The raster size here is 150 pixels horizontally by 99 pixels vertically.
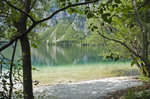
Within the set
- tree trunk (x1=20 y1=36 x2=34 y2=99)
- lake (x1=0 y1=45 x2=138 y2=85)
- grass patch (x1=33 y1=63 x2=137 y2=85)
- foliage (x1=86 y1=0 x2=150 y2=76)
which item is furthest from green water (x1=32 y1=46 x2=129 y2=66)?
tree trunk (x1=20 y1=36 x2=34 y2=99)

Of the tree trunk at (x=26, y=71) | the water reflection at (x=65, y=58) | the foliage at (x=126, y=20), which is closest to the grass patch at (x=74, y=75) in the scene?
the foliage at (x=126, y=20)

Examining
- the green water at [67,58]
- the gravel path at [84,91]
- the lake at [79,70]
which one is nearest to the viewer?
the gravel path at [84,91]

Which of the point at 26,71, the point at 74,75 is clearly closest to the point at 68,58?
the point at 74,75

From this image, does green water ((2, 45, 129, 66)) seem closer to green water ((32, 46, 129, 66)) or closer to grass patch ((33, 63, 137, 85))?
green water ((32, 46, 129, 66))

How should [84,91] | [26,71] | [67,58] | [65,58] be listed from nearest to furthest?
[26,71] → [84,91] → [67,58] → [65,58]

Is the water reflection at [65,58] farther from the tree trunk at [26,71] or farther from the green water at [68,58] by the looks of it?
the tree trunk at [26,71]

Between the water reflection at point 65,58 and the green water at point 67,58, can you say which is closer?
the green water at point 67,58

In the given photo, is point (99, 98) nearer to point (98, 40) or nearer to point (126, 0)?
point (126, 0)

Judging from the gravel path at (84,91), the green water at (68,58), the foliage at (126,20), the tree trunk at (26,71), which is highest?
the foliage at (126,20)

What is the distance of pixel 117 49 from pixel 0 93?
17416mm

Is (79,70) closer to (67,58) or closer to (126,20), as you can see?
(126,20)

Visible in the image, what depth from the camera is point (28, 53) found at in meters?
2.68

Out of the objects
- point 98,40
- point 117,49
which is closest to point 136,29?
point 117,49

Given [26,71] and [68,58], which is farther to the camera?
[68,58]
